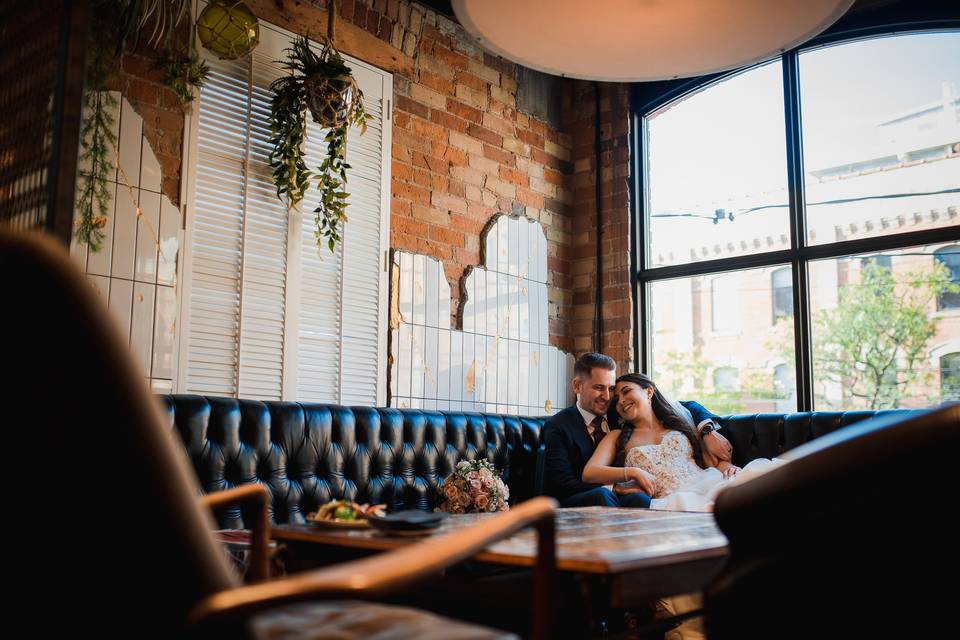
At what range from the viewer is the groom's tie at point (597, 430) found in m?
4.20

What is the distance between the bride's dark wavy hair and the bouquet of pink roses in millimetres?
869

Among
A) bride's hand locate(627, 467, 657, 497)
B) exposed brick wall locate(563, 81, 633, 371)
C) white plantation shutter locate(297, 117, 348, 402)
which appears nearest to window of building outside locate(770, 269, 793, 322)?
exposed brick wall locate(563, 81, 633, 371)

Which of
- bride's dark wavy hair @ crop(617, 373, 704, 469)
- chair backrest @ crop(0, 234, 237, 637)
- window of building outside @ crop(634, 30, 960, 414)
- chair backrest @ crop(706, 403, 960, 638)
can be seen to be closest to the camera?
chair backrest @ crop(0, 234, 237, 637)

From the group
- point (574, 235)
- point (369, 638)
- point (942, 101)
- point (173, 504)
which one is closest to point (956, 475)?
point (369, 638)

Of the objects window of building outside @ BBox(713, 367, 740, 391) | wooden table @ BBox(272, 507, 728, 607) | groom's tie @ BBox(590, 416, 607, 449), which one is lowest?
wooden table @ BBox(272, 507, 728, 607)

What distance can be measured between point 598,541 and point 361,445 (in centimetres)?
172

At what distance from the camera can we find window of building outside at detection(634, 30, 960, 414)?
4.20m

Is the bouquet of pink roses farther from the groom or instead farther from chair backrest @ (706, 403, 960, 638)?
Answer: chair backrest @ (706, 403, 960, 638)

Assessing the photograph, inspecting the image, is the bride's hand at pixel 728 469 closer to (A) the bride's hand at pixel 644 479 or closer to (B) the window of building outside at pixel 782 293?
(A) the bride's hand at pixel 644 479

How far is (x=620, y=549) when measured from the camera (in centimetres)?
166

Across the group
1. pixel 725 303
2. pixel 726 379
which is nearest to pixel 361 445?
pixel 726 379

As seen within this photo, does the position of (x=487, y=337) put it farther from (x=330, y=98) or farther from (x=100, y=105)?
(x=100, y=105)

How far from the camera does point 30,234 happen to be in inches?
32.1

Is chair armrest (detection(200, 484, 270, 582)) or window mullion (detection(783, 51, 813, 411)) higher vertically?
window mullion (detection(783, 51, 813, 411))
